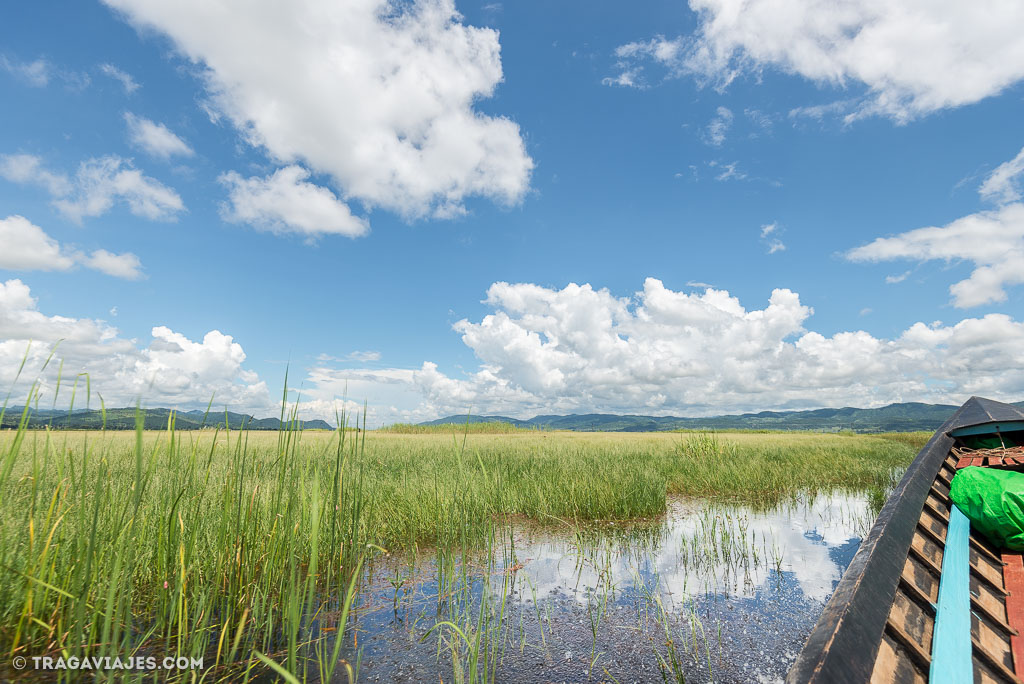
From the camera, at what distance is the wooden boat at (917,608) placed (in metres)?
2.39

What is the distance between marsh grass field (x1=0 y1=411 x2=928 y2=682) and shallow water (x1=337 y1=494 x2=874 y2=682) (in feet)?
0.16

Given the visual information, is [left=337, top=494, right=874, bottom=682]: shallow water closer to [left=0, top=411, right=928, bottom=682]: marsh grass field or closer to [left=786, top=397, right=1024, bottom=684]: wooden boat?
[left=0, top=411, right=928, bottom=682]: marsh grass field

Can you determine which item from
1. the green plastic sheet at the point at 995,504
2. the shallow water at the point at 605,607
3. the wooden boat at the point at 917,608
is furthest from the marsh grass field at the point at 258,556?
the green plastic sheet at the point at 995,504

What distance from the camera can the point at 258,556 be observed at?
3746 mm

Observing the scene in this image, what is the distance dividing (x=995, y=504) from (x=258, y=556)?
7.23 metres

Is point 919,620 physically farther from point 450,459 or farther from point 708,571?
point 450,459

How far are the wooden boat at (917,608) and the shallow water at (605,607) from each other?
86cm

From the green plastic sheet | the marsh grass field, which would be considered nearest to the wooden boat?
the green plastic sheet

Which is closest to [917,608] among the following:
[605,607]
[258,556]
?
[605,607]

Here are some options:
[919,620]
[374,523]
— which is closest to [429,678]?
[374,523]

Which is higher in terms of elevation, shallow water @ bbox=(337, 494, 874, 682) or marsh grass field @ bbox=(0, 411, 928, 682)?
marsh grass field @ bbox=(0, 411, 928, 682)

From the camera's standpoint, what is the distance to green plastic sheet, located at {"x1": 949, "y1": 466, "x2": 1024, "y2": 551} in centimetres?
464

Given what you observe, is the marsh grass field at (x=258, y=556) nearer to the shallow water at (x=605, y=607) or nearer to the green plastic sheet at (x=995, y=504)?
the shallow water at (x=605, y=607)

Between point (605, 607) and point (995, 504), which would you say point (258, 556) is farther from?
point (995, 504)
